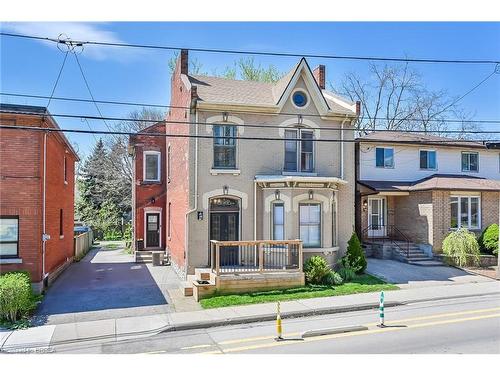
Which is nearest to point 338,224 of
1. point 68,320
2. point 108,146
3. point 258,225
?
point 258,225

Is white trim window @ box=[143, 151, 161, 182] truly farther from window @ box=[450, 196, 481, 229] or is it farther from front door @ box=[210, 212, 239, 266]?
window @ box=[450, 196, 481, 229]

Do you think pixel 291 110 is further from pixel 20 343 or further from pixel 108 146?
pixel 108 146

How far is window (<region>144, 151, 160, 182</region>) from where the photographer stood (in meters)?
26.0

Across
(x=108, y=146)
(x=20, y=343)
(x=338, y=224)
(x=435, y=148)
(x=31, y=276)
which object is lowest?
(x=20, y=343)

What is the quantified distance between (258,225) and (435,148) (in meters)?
12.8

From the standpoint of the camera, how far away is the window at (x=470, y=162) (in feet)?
Answer: 81.8

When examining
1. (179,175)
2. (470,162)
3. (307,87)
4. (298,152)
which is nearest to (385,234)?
(470,162)

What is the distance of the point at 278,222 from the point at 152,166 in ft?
38.5

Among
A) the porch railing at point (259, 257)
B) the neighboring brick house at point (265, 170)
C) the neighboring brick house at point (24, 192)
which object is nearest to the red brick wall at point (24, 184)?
the neighboring brick house at point (24, 192)

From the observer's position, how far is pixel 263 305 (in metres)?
13.7

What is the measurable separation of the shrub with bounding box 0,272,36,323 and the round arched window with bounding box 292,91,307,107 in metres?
12.2

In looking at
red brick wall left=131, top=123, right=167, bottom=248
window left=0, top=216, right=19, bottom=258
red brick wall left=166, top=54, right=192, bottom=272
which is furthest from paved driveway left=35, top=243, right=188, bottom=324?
red brick wall left=131, top=123, right=167, bottom=248

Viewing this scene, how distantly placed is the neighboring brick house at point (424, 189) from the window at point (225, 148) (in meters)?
6.90

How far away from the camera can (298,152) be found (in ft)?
60.1
